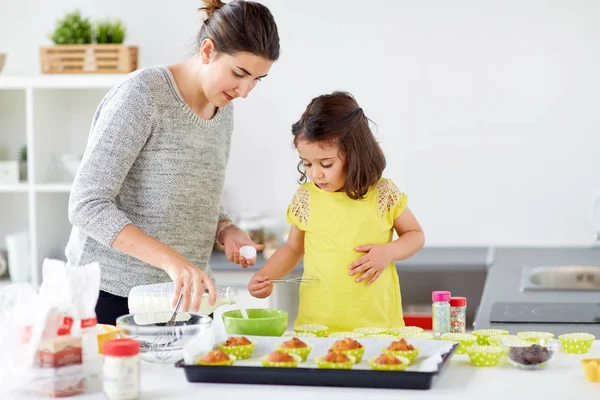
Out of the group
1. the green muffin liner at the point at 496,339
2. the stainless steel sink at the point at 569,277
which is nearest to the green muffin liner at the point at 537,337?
the green muffin liner at the point at 496,339

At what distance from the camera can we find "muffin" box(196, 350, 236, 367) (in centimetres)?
145

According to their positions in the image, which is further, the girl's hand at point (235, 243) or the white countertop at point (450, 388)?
the girl's hand at point (235, 243)

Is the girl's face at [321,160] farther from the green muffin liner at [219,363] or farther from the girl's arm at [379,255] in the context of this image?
the green muffin liner at [219,363]

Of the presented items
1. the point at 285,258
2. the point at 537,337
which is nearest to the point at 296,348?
the point at 537,337

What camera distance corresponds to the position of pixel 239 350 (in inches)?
60.0

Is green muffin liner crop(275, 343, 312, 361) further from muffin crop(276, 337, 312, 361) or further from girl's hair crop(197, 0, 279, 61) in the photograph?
girl's hair crop(197, 0, 279, 61)

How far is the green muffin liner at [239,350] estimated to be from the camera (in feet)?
4.98

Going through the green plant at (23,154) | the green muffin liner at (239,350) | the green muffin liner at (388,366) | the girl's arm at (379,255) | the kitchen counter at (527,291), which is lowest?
the kitchen counter at (527,291)

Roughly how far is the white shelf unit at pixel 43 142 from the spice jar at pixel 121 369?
6.96 ft

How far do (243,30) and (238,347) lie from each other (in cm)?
70

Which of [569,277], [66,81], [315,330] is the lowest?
[569,277]

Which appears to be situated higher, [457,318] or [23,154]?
[23,154]

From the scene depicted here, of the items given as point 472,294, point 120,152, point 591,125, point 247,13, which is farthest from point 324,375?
point 591,125

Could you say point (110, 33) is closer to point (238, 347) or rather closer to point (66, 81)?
point (66, 81)
